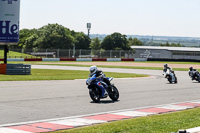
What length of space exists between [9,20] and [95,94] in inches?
863

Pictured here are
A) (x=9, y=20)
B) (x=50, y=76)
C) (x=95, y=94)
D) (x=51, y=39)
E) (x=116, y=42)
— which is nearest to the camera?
(x=95, y=94)

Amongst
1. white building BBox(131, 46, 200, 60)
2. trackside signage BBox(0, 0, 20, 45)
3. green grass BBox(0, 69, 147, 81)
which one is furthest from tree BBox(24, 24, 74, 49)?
trackside signage BBox(0, 0, 20, 45)

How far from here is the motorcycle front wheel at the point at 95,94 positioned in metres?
15.5

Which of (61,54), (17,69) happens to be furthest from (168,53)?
(17,69)

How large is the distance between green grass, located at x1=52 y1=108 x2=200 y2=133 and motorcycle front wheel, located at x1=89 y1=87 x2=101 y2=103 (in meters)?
3.99

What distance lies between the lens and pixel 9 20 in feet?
117

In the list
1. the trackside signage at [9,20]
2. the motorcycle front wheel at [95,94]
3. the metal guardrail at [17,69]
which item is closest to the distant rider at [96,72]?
the motorcycle front wheel at [95,94]

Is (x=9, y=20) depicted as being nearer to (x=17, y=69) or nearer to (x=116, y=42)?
(x=17, y=69)

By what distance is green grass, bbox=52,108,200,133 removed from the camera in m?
9.39

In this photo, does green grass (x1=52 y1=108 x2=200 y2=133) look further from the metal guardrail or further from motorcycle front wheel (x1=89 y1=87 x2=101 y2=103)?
the metal guardrail

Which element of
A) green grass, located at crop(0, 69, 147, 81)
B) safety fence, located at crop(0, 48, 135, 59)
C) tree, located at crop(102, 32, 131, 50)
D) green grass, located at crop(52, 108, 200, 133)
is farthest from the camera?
tree, located at crop(102, 32, 131, 50)

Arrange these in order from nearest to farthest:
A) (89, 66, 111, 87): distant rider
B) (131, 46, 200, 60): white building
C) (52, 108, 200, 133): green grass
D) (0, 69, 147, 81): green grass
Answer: (52, 108, 200, 133): green grass, (89, 66, 111, 87): distant rider, (0, 69, 147, 81): green grass, (131, 46, 200, 60): white building

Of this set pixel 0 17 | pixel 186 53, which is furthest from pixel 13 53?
pixel 186 53

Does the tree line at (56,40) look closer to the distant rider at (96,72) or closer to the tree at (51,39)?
the tree at (51,39)
